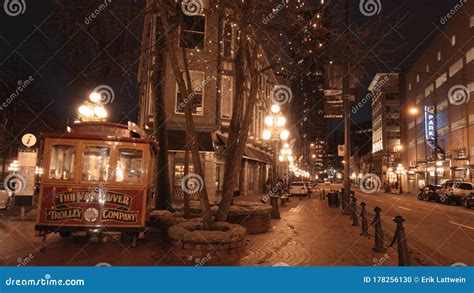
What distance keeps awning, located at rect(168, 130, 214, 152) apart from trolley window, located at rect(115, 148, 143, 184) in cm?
1288

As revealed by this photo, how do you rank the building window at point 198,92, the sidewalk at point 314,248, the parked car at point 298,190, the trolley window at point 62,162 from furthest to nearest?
1. the parked car at point 298,190
2. the building window at point 198,92
3. the trolley window at point 62,162
4. the sidewalk at point 314,248

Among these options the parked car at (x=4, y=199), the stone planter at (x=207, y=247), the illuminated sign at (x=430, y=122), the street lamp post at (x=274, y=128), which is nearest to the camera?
the stone planter at (x=207, y=247)

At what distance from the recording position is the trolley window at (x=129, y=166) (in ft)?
29.8

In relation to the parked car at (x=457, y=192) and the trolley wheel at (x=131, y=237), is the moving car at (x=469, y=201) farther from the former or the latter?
the trolley wheel at (x=131, y=237)

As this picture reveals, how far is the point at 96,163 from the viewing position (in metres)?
9.07

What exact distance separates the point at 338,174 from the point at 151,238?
175009mm

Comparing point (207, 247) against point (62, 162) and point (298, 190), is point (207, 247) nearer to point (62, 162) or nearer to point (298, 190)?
point (62, 162)

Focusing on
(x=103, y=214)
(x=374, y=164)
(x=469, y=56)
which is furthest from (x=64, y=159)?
(x=374, y=164)

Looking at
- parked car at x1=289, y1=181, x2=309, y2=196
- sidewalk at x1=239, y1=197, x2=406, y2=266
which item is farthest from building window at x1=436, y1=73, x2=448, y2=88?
sidewalk at x1=239, y1=197, x2=406, y2=266

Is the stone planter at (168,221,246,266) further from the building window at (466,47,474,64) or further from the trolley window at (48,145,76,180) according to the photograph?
the building window at (466,47,474,64)

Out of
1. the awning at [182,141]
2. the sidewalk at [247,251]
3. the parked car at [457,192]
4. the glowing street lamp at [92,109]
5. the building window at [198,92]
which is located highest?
the building window at [198,92]

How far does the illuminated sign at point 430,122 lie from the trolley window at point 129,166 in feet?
135

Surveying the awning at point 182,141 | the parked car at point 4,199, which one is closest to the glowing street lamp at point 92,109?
the awning at point 182,141

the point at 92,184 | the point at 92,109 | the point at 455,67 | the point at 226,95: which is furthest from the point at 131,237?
the point at 455,67
